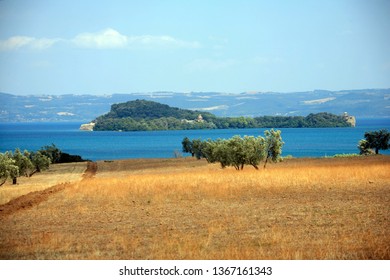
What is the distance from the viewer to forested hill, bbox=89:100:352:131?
169 feet

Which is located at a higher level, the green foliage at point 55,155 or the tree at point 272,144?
the tree at point 272,144

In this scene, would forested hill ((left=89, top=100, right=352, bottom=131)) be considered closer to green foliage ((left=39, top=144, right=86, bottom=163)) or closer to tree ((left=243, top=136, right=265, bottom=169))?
green foliage ((left=39, top=144, right=86, bottom=163))

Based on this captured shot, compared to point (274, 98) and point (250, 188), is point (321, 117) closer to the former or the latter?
point (274, 98)

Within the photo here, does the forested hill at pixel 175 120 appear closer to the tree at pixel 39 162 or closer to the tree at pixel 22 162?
the tree at pixel 39 162

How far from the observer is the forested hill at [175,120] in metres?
51.4

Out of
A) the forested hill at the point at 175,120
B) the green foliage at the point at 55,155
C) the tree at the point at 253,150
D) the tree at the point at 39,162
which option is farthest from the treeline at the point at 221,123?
the tree at the point at 253,150

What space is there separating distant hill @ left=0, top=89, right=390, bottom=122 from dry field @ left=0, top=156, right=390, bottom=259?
3.13 meters

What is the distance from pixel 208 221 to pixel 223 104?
78146mm

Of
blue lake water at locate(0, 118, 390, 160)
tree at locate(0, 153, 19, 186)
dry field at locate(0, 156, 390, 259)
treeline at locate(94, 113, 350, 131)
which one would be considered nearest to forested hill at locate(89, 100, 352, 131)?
treeline at locate(94, 113, 350, 131)

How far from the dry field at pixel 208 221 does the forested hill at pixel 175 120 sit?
1228 inches

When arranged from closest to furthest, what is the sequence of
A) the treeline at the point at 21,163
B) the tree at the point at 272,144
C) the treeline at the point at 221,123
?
the treeline at the point at 21,163
the tree at the point at 272,144
the treeline at the point at 221,123

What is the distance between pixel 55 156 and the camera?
121 ft
